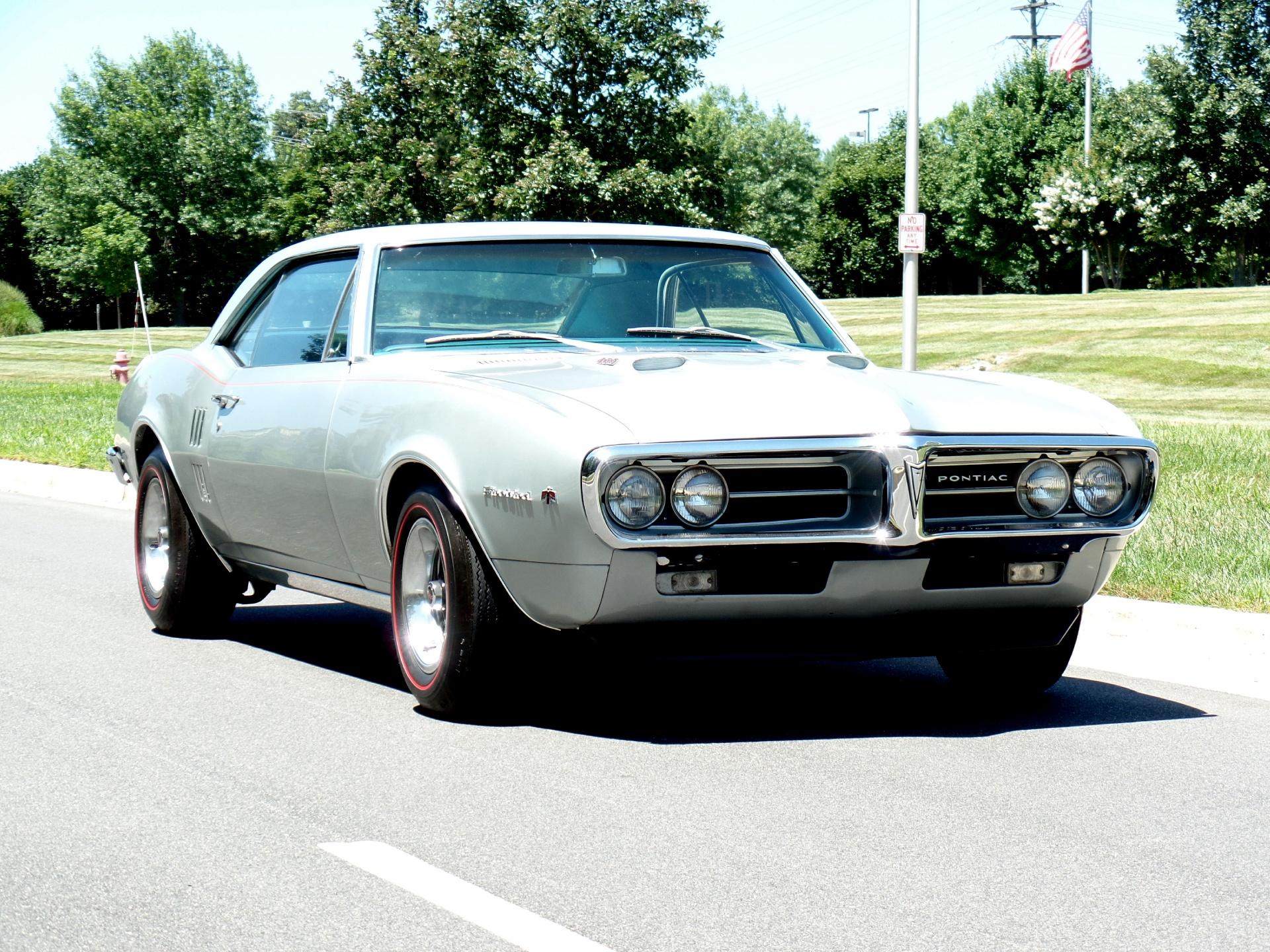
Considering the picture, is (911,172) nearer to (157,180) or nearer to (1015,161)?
(1015,161)

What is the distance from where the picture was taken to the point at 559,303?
252 inches

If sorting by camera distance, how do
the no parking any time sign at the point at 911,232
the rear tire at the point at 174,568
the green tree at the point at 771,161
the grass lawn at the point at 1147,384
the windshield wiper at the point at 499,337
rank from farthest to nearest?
1. the green tree at the point at 771,161
2. the no parking any time sign at the point at 911,232
3. the grass lawn at the point at 1147,384
4. the rear tire at the point at 174,568
5. the windshield wiper at the point at 499,337

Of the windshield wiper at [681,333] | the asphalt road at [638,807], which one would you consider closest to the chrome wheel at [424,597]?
the asphalt road at [638,807]

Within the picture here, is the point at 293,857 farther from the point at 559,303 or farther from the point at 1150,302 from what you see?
the point at 1150,302

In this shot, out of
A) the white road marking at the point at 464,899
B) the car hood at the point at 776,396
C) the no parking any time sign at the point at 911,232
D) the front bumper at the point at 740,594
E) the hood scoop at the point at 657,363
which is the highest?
the no parking any time sign at the point at 911,232

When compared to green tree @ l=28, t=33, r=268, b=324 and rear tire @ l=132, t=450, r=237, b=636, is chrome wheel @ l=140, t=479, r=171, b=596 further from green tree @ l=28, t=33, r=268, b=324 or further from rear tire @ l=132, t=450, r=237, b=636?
green tree @ l=28, t=33, r=268, b=324

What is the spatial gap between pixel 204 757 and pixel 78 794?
0.52 metres

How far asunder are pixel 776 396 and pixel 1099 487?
1103 mm

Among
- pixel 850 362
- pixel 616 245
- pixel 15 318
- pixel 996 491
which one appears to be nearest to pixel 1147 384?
pixel 616 245

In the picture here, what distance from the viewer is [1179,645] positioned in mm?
6703

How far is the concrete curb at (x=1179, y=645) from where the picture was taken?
6488mm

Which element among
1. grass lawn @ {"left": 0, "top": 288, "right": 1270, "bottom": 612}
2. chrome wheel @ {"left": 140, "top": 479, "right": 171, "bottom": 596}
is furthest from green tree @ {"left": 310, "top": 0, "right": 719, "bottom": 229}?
chrome wheel @ {"left": 140, "top": 479, "right": 171, "bottom": 596}

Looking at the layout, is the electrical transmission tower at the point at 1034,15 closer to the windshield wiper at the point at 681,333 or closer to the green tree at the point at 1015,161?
the green tree at the point at 1015,161

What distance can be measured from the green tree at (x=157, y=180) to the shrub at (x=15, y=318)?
15.7 feet
